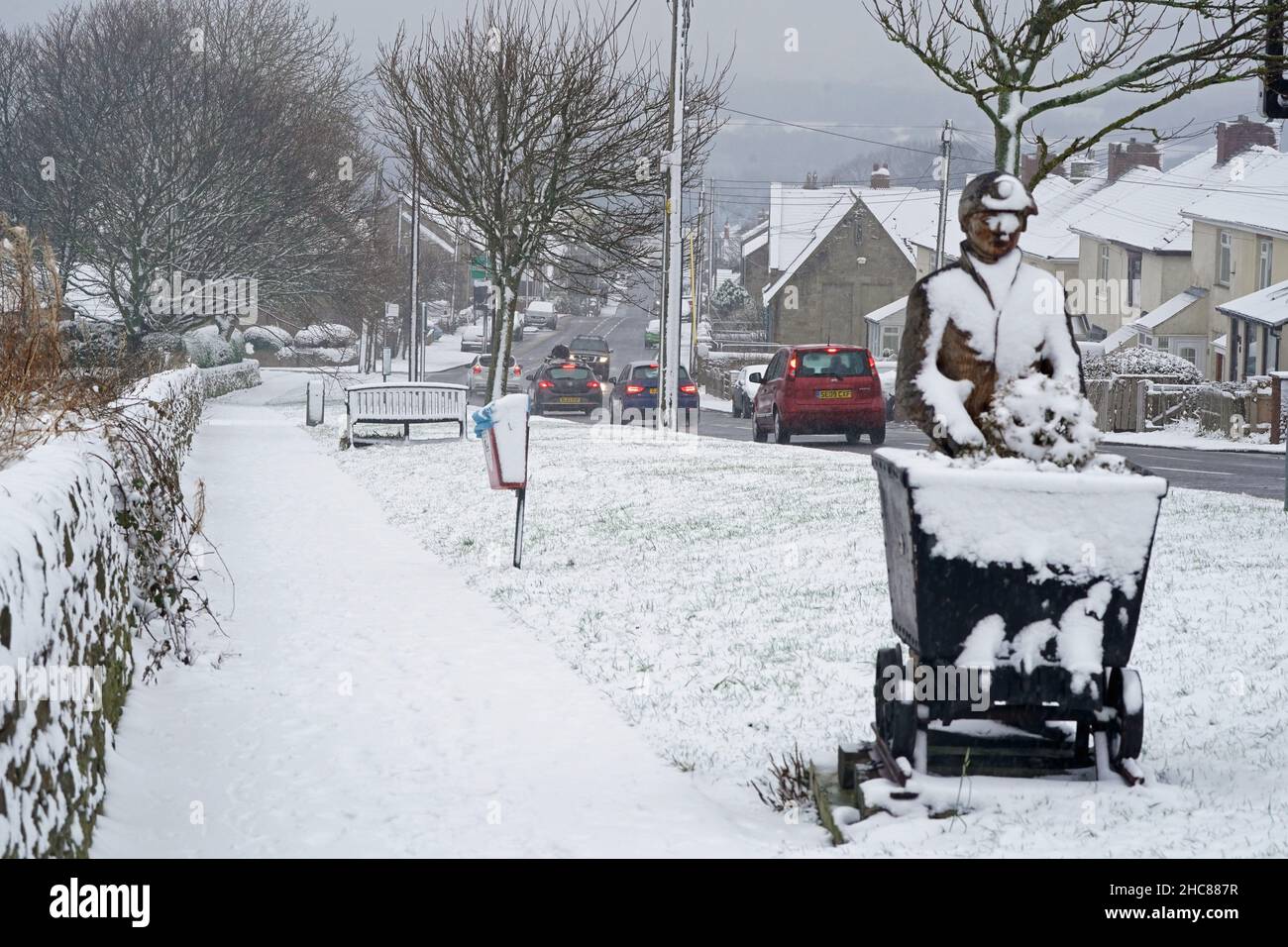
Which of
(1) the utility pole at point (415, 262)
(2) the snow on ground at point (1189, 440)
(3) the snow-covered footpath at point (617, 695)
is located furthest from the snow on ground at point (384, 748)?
(2) the snow on ground at point (1189, 440)

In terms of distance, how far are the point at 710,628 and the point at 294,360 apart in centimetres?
6684

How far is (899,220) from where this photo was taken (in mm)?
68188

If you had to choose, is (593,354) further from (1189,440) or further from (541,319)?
(541,319)

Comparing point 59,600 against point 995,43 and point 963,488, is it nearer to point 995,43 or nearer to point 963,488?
point 963,488

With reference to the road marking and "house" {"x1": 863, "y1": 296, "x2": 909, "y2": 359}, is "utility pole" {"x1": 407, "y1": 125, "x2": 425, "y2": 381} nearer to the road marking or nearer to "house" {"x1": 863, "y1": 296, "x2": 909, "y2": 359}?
the road marking

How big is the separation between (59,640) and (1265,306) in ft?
111

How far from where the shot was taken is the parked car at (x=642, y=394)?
33.8 meters

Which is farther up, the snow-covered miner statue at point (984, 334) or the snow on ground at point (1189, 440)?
the snow-covered miner statue at point (984, 334)

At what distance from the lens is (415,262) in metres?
39.9

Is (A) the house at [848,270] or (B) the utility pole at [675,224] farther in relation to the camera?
(A) the house at [848,270]

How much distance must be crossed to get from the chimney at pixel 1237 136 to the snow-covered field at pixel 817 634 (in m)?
40.3

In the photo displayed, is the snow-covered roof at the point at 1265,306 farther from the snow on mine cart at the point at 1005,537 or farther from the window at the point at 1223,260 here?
the snow on mine cart at the point at 1005,537
